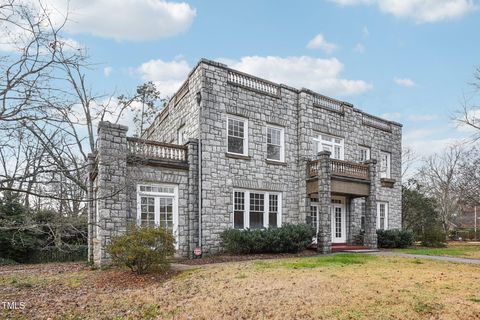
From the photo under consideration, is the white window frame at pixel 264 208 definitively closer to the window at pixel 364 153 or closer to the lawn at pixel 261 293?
the lawn at pixel 261 293

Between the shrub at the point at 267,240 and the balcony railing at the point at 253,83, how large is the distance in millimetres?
6572

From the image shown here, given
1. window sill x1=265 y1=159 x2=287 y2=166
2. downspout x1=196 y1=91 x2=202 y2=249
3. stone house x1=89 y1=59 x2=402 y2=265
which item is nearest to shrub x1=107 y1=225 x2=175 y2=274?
stone house x1=89 y1=59 x2=402 y2=265

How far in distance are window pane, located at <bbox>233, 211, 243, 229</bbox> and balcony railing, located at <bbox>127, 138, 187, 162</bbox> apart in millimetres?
3407

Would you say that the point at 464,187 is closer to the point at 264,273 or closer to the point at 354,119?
the point at 354,119

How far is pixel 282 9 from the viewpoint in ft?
38.5

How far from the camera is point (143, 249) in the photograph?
1030 cm

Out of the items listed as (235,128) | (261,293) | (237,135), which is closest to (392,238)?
(237,135)

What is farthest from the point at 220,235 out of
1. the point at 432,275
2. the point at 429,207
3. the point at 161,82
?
the point at 429,207

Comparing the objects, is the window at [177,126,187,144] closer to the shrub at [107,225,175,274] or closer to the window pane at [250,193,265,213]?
the window pane at [250,193,265,213]

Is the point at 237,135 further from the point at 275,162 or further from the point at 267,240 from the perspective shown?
the point at 267,240

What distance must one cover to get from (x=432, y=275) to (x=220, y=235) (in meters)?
8.23

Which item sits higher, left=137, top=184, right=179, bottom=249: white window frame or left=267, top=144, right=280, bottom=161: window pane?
left=267, top=144, right=280, bottom=161: window pane

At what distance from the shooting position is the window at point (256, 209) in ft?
54.2

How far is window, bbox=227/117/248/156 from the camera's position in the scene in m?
16.7
